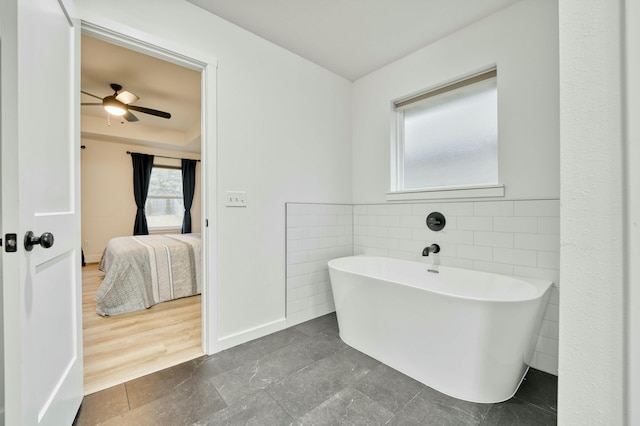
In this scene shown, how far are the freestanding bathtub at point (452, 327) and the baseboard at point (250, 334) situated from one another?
556 millimetres

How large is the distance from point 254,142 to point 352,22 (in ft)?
3.84

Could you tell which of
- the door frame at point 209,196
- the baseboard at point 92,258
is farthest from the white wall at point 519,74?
the baseboard at point 92,258

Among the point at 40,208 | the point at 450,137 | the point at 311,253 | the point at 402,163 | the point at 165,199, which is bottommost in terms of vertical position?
the point at 311,253

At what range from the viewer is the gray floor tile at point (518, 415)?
1331 mm

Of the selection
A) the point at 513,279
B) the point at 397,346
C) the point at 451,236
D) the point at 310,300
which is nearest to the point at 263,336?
the point at 310,300

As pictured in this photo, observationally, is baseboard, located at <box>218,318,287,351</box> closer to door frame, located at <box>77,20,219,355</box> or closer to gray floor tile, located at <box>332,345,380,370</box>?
door frame, located at <box>77,20,219,355</box>

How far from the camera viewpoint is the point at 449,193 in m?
2.23

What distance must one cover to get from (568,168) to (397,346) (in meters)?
1.56

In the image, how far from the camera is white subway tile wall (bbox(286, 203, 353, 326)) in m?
2.45

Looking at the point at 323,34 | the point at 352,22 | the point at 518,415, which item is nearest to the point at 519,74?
the point at 352,22

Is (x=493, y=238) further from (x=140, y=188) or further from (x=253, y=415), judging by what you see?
(x=140, y=188)

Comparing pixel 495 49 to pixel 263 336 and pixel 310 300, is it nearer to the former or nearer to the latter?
pixel 310 300

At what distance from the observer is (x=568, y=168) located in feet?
1.74

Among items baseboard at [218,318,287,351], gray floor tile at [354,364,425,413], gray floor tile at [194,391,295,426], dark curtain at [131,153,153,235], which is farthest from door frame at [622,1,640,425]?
dark curtain at [131,153,153,235]
